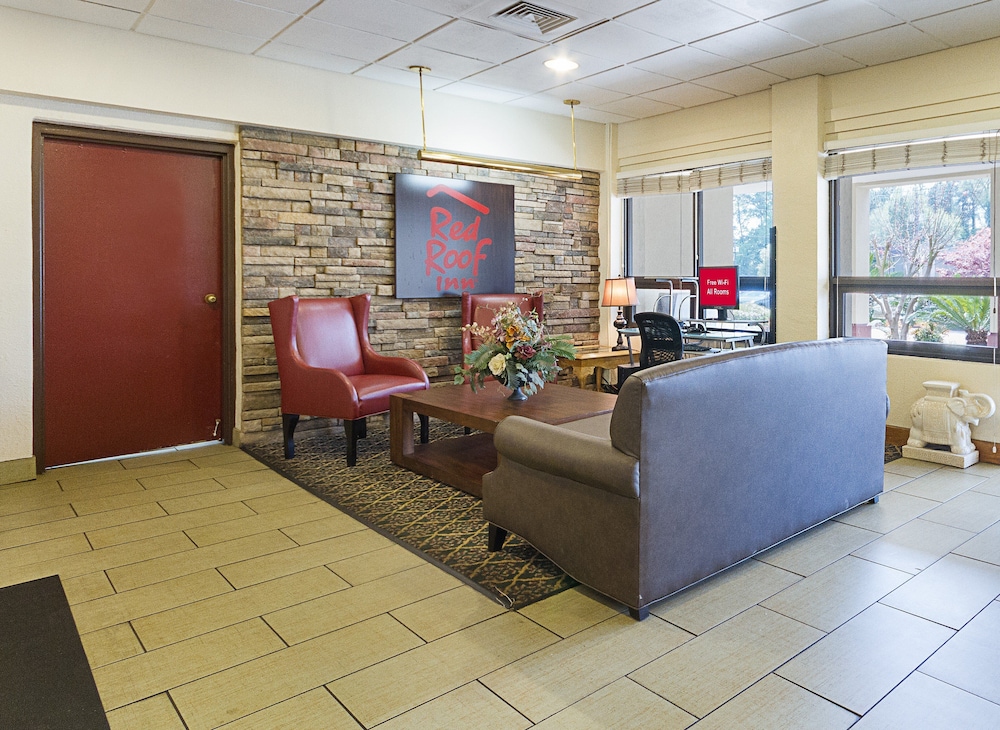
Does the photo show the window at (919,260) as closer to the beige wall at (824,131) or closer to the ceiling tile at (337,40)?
the beige wall at (824,131)

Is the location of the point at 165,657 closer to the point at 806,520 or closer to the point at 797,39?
the point at 806,520

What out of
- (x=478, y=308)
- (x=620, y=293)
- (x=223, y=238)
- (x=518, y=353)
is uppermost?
(x=223, y=238)

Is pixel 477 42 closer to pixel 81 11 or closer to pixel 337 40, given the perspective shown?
pixel 337 40

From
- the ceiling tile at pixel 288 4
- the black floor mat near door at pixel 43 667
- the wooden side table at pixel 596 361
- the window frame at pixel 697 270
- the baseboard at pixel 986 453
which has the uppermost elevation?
the ceiling tile at pixel 288 4

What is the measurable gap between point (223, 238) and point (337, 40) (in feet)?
5.02

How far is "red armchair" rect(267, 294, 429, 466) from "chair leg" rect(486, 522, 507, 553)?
1603mm

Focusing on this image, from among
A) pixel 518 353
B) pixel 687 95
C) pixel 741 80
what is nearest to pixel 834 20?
pixel 741 80

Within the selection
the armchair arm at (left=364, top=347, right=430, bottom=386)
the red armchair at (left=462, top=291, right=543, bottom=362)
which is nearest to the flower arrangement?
the armchair arm at (left=364, top=347, right=430, bottom=386)

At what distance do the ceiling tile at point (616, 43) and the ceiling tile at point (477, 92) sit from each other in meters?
1.12

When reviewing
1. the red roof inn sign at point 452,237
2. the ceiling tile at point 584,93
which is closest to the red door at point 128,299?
the red roof inn sign at point 452,237

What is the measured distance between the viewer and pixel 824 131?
522cm

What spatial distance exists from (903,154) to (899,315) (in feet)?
3.57

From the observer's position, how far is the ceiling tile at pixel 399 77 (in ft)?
16.7

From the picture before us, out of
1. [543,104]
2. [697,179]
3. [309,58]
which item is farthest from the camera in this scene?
[697,179]
